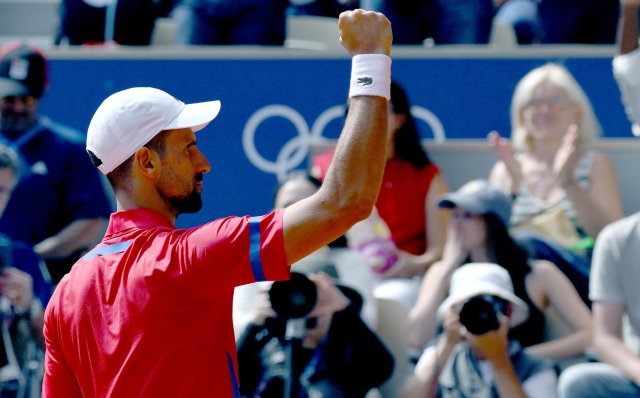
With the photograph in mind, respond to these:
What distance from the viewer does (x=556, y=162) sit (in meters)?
4.56

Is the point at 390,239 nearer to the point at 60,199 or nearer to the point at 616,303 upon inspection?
the point at 616,303

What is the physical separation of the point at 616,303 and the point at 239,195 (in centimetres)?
229

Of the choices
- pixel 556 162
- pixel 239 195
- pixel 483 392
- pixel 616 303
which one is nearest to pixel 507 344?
pixel 483 392

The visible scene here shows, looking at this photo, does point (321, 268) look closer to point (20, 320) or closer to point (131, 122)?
point (20, 320)

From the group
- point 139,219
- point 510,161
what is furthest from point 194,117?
point 510,161

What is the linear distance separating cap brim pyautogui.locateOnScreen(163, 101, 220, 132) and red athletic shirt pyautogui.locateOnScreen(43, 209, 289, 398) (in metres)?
0.20

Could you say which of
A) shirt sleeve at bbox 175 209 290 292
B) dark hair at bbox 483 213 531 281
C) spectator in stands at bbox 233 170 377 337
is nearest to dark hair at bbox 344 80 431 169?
spectator in stands at bbox 233 170 377 337

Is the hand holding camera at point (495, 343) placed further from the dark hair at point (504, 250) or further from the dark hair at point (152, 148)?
the dark hair at point (152, 148)

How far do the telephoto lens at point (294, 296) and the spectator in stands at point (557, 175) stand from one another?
1.03 metres

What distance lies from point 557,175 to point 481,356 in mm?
1186

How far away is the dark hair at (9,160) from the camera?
14.9ft

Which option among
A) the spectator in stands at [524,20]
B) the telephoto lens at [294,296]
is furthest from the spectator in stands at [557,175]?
the spectator in stands at [524,20]

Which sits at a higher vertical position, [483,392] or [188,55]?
[188,55]

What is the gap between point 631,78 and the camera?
384 cm
